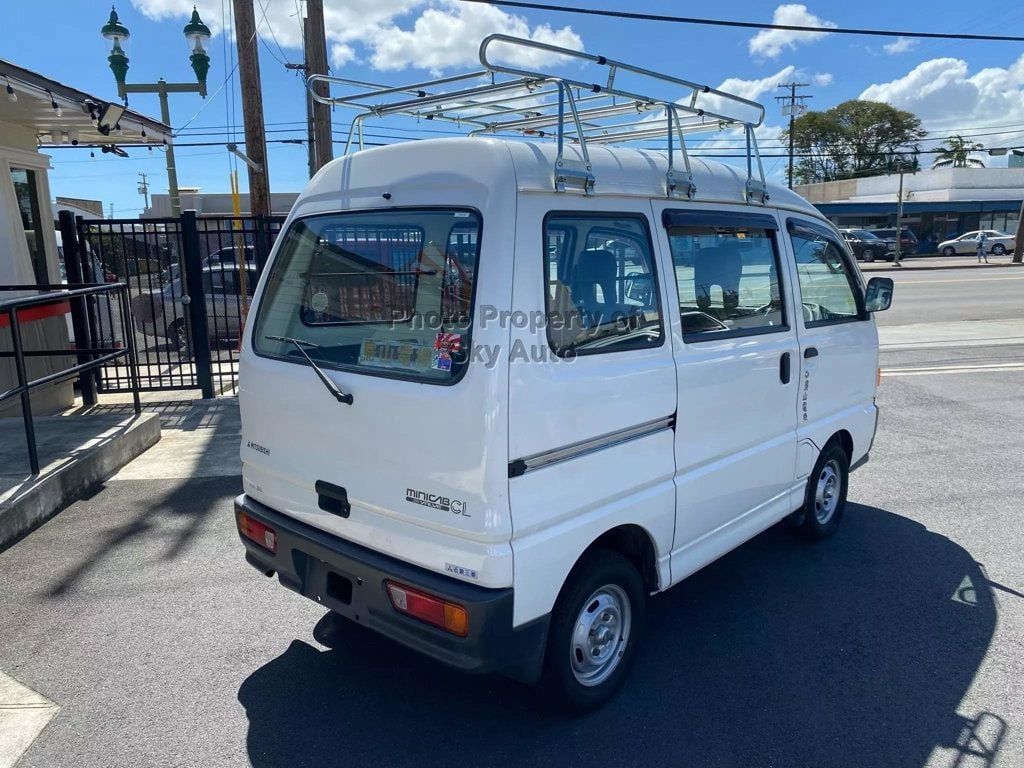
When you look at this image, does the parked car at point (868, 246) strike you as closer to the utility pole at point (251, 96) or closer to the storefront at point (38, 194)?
the utility pole at point (251, 96)

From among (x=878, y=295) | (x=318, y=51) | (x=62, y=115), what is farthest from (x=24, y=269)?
(x=878, y=295)

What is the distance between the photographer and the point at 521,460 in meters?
2.50

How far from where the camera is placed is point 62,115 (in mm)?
7559

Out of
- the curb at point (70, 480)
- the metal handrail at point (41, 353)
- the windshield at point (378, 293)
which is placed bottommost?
the curb at point (70, 480)

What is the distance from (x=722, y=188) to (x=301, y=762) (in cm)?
310

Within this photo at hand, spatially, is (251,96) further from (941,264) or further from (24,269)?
(941,264)

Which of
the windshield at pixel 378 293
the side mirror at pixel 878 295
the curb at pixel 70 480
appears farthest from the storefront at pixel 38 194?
the side mirror at pixel 878 295

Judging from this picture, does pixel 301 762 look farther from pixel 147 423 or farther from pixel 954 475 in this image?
pixel 954 475

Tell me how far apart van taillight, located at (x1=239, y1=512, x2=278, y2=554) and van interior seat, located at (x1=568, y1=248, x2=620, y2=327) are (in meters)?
1.63

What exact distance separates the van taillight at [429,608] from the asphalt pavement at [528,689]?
0.61 m

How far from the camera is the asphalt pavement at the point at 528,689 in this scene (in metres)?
2.85

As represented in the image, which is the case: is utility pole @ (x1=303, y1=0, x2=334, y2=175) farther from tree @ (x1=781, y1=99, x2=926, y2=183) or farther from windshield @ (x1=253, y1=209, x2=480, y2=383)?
tree @ (x1=781, y1=99, x2=926, y2=183)

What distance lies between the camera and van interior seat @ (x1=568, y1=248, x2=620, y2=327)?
2854 millimetres

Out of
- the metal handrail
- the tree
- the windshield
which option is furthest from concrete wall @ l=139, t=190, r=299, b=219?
the tree
